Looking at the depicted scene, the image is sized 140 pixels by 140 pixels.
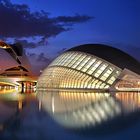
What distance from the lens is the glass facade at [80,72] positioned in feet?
146

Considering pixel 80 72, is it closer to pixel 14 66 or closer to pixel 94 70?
pixel 94 70

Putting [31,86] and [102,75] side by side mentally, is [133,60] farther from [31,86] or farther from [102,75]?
[31,86]

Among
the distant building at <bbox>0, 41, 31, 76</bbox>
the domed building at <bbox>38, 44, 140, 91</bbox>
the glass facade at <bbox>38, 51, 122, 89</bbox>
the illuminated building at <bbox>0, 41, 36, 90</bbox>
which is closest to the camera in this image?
the glass facade at <bbox>38, 51, 122, 89</bbox>

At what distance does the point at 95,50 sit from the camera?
164ft

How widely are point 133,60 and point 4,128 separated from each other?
4084 cm

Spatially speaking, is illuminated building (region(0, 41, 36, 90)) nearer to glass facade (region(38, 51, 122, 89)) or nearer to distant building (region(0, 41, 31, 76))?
distant building (region(0, 41, 31, 76))

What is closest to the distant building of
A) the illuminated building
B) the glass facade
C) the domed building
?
the illuminated building

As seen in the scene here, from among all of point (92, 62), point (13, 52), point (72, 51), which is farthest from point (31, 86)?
point (92, 62)

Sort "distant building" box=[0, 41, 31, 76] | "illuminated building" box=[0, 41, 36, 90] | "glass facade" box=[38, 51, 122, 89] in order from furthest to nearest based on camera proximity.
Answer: "distant building" box=[0, 41, 31, 76] < "illuminated building" box=[0, 41, 36, 90] < "glass facade" box=[38, 51, 122, 89]

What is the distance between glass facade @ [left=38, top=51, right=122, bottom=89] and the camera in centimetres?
4456

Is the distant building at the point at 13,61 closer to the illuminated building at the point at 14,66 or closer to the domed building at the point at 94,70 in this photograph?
the illuminated building at the point at 14,66

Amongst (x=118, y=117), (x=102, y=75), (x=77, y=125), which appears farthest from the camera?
(x=102, y=75)

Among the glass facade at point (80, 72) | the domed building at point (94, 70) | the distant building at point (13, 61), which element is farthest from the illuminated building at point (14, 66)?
the domed building at point (94, 70)

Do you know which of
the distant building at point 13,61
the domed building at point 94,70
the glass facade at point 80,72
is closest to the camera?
the glass facade at point 80,72
